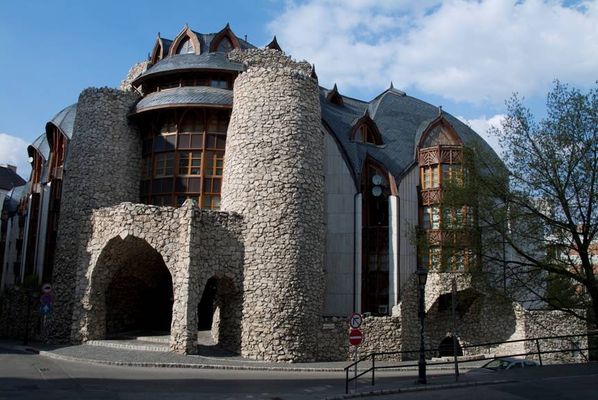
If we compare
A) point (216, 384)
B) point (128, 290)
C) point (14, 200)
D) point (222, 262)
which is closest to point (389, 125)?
point (222, 262)

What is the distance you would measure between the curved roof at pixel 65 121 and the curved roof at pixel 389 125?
13809mm

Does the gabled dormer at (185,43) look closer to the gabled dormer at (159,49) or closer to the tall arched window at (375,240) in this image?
the gabled dormer at (159,49)

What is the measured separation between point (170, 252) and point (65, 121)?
45.6 feet

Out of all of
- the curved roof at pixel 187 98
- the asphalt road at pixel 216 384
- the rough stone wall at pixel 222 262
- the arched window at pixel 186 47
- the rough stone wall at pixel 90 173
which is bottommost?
the asphalt road at pixel 216 384

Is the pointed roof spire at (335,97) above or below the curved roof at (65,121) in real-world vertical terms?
above

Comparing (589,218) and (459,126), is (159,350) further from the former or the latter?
(459,126)

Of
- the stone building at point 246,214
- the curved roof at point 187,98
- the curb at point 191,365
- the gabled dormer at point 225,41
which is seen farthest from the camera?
the gabled dormer at point 225,41

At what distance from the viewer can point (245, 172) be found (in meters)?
25.1

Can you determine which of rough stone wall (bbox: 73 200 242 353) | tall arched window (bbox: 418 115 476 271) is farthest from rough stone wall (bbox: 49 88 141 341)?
tall arched window (bbox: 418 115 476 271)

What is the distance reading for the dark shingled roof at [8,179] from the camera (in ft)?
195

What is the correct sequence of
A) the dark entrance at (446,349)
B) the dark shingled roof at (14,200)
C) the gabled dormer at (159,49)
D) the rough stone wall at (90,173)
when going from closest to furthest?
1. the rough stone wall at (90,173)
2. the dark entrance at (446,349)
3. the gabled dormer at (159,49)
4. the dark shingled roof at (14,200)

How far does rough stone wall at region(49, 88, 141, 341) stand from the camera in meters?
26.8

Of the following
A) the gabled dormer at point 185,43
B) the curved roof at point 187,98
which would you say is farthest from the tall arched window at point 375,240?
the gabled dormer at point 185,43

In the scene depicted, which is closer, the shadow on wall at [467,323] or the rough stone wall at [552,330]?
the rough stone wall at [552,330]
